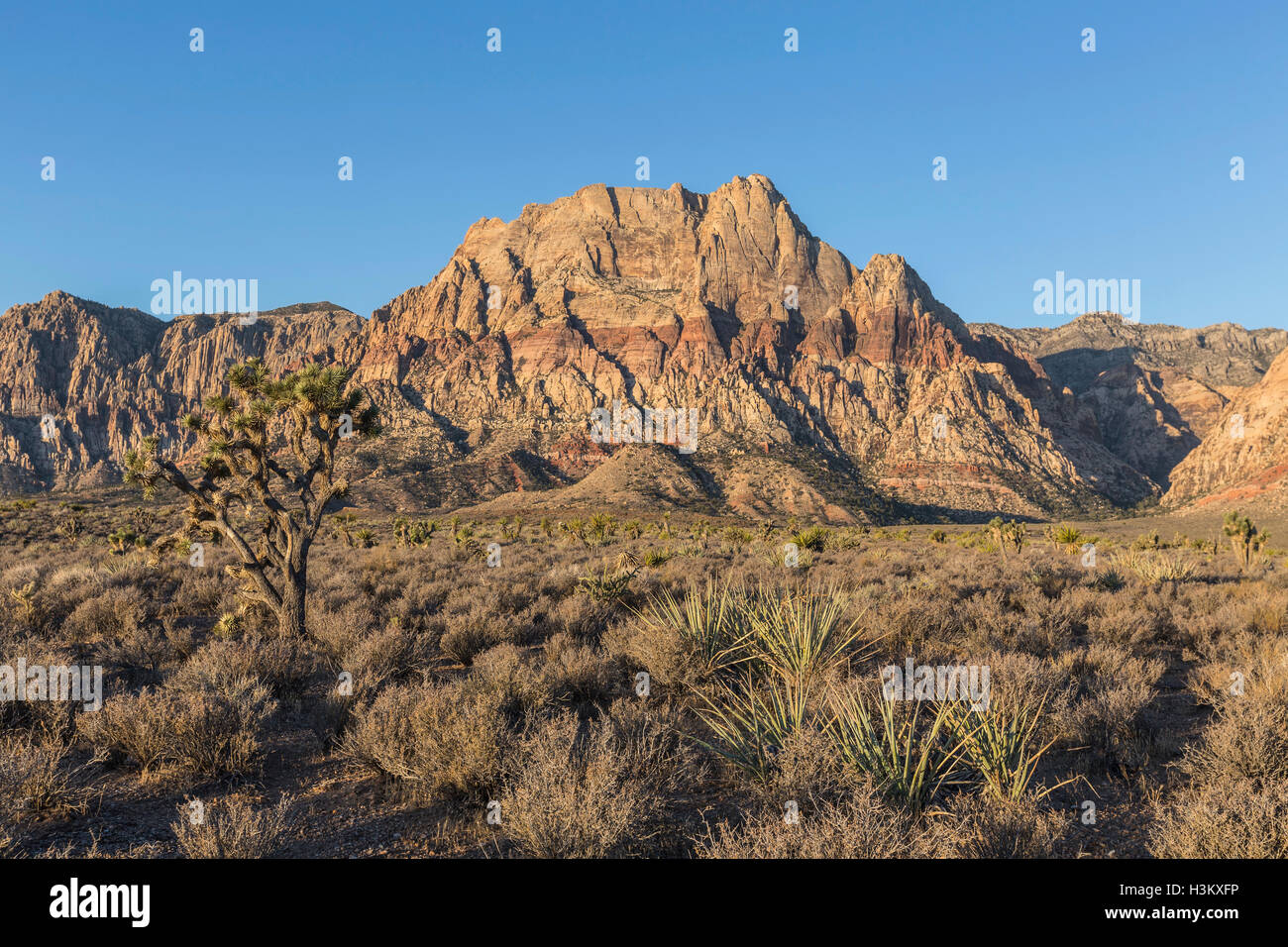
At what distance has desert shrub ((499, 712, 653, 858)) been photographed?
384 cm

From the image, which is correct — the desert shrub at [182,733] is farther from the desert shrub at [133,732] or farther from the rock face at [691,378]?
the rock face at [691,378]

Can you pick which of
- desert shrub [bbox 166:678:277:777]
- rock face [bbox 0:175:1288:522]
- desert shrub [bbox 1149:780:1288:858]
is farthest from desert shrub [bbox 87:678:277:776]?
rock face [bbox 0:175:1288:522]

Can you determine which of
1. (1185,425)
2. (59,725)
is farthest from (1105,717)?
(1185,425)

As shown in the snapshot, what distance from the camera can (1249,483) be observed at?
274 ft

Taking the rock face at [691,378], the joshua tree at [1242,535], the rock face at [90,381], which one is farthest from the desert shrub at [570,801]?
the rock face at [90,381]

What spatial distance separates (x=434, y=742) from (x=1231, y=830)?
5187mm

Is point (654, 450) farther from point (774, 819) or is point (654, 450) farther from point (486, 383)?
point (774, 819)

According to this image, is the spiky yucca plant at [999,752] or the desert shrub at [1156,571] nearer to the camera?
the spiky yucca plant at [999,752]

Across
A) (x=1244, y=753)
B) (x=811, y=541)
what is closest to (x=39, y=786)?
(x=1244, y=753)

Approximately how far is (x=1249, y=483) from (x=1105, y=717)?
106562 mm

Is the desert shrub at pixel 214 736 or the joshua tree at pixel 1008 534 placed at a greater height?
the desert shrub at pixel 214 736

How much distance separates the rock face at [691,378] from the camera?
9975 centimetres

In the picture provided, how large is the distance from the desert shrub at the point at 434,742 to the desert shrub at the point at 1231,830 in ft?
14.4

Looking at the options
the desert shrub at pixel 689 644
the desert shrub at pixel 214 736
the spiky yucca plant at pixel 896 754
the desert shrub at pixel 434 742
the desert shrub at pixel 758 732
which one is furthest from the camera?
the desert shrub at pixel 689 644
